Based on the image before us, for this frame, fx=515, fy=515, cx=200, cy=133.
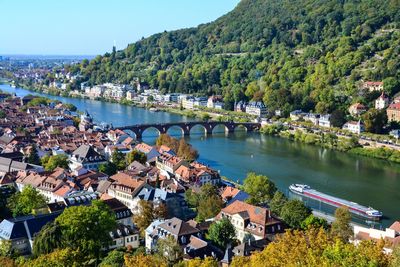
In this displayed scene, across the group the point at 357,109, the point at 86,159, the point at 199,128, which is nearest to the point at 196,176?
the point at 86,159

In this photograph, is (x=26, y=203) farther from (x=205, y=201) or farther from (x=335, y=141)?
(x=335, y=141)

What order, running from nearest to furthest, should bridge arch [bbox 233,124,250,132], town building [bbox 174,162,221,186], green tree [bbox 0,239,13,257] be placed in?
green tree [bbox 0,239,13,257] → town building [bbox 174,162,221,186] → bridge arch [bbox 233,124,250,132]

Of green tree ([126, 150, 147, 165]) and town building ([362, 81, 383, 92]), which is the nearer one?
green tree ([126, 150, 147, 165])

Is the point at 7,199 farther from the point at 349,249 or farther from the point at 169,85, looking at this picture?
the point at 169,85

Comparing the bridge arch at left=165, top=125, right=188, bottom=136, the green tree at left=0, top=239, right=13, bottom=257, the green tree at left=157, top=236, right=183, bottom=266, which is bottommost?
the bridge arch at left=165, top=125, right=188, bottom=136

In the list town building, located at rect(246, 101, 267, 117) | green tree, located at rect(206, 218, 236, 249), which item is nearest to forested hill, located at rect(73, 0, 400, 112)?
town building, located at rect(246, 101, 267, 117)

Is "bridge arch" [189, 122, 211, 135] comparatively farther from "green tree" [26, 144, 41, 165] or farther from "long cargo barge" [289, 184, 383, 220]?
"long cargo barge" [289, 184, 383, 220]

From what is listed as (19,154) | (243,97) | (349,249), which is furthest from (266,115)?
(349,249)
